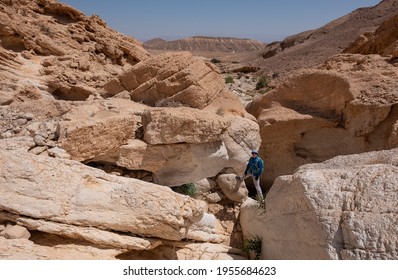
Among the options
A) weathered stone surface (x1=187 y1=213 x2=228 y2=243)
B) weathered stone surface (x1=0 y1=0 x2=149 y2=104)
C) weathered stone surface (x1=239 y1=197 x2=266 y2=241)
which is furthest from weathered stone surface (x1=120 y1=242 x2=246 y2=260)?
weathered stone surface (x1=0 y1=0 x2=149 y2=104)

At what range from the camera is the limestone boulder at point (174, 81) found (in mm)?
9242

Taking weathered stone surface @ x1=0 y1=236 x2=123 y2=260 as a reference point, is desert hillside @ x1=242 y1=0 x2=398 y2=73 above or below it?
above

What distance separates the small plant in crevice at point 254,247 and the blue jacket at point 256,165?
1.92 meters

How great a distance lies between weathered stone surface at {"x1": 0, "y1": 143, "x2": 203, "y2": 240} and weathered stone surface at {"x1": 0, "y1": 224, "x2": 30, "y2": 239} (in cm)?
20

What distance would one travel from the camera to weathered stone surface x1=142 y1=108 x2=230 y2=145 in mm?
7348

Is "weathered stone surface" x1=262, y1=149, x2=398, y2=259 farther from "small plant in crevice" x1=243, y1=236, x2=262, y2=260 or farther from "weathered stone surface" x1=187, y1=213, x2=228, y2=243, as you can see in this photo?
"weathered stone surface" x1=187, y1=213, x2=228, y2=243

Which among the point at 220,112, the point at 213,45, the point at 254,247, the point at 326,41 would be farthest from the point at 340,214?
the point at 213,45

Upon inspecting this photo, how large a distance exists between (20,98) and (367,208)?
27.5 ft

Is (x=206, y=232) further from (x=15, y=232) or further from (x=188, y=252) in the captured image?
(x=15, y=232)

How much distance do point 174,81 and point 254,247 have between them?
16.4 feet

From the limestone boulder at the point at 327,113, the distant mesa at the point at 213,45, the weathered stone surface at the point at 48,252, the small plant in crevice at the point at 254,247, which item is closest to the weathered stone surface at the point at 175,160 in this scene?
the small plant in crevice at the point at 254,247

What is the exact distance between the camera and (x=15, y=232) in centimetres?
457

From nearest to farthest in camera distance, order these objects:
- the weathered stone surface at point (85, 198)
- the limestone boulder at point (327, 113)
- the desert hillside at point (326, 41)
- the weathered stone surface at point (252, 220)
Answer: the weathered stone surface at point (85, 198) < the weathered stone surface at point (252, 220) < the limestone boulder at point (327, 113) < the desert hillside at point (326, 41)

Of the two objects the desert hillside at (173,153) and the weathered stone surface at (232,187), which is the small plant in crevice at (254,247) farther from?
the weathered stone surface at (232,187)
